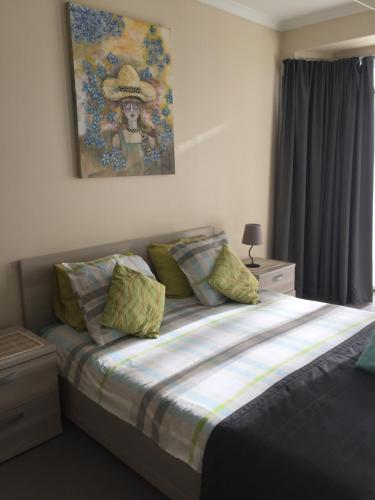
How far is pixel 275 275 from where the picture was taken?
3633mm

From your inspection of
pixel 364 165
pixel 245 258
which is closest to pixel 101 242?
pixel 245 258

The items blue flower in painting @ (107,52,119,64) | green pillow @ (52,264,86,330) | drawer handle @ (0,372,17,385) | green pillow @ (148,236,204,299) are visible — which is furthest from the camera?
green pillow @ (148,236,204,299)

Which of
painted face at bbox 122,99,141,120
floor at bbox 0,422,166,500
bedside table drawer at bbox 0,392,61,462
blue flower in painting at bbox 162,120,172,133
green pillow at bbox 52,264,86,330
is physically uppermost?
painted face at bbox 122,99,141,120

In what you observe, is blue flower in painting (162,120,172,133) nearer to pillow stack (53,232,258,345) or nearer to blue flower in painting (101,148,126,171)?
blue flower in painting (101,148,126,171)

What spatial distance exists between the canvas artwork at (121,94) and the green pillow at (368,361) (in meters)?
1.87

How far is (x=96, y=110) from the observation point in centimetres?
279

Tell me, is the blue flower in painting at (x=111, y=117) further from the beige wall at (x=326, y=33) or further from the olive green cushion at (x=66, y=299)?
the beige wall at (x=326, y=33)

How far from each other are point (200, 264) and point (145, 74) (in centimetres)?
135

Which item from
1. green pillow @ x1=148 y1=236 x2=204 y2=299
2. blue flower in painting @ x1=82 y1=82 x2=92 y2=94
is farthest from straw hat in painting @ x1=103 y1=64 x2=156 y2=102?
green pillow @ x1=148 y1=236 x2=204 y2=299

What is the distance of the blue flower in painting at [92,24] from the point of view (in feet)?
8.57

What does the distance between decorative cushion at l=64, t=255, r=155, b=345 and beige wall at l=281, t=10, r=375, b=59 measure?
276 centimetres

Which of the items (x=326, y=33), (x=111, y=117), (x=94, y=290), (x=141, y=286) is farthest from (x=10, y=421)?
(x=326, y=33)

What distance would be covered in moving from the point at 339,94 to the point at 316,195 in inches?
37.2

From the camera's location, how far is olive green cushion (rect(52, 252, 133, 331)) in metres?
2.54
